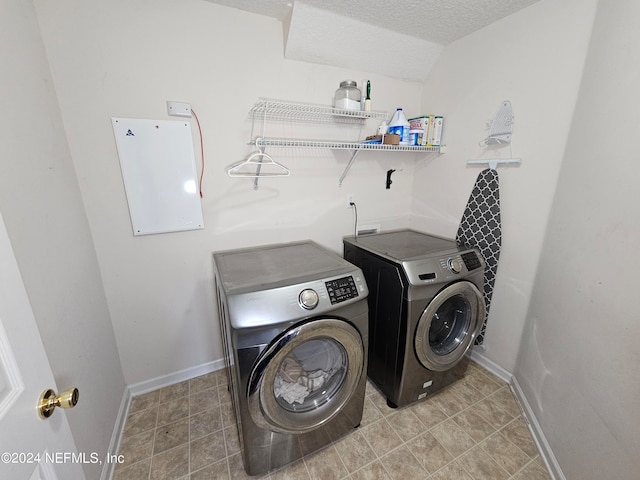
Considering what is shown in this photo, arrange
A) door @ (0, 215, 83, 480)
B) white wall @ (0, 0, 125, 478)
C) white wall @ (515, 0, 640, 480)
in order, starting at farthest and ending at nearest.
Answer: white wall @ (515, 0, 640, 480) → white wall @ (0, 0, 125, 478) → door @ (0, 215, 83, 480)

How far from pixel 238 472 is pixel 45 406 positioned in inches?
44.2

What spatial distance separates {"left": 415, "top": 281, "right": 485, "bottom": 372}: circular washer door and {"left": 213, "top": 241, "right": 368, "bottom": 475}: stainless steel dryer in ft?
1.35

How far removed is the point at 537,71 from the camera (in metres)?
1.56

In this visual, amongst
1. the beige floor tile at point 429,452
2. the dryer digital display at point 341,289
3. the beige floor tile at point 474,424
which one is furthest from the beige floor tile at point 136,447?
the beige floor tile at point 474,424

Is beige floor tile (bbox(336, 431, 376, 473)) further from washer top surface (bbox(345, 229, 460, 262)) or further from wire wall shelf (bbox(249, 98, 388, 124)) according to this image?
wire wall shelf (bbox(249, 98, 388, 124))

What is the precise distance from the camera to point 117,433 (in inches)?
59.2

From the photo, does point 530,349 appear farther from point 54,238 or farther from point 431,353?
point 54,238

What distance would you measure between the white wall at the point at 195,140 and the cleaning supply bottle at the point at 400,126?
0.18m

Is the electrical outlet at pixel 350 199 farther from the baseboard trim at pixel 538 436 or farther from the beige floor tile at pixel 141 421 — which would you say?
the beige floor tile at pixel 141 421

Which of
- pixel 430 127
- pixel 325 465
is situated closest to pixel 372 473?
pixel 325 465

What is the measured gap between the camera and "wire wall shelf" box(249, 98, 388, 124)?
171 centimetres

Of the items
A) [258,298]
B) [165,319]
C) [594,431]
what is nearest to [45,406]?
[258,298]

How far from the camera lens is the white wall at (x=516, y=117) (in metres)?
1.47

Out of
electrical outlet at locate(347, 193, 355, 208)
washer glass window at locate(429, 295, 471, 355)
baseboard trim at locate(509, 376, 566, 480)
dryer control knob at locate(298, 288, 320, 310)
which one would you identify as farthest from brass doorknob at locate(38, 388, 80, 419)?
baseboard trim at locate(509, 376, 566, 480)
